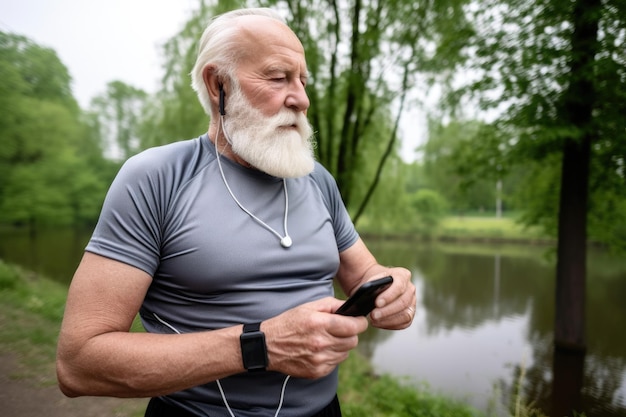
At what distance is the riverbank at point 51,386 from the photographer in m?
3.70

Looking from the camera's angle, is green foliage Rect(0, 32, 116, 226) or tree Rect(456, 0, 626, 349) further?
green foliage Rect(0, 32, 116, 226)

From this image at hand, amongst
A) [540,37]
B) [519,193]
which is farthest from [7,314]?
[519,193]

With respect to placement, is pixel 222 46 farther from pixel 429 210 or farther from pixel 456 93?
pixel 429 210

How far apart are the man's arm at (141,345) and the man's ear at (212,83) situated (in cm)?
65

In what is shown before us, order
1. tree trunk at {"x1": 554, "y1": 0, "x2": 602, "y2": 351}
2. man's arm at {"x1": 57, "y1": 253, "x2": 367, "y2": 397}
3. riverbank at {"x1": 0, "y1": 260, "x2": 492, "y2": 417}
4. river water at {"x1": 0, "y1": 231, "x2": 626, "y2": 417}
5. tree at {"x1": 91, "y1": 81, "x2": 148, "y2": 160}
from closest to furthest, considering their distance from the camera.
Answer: man's arm at {"x1": 57, "y1": 253, "x2": 367, "y2": 397} → riverbank at {"x1": 0, "y1": 260, "x2": 492, "y2": 417} → river water at {"x1": 0, "y1": 231, "x2": 626, "y2": 417} → tree trunk at {"x1": 554, "y1": 0, "x2": 602, "y2": 351} → tree at {"x1": 91, "y1": 81, "x2": 148, "y2": 160}

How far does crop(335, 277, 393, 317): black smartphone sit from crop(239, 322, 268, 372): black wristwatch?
21 cm

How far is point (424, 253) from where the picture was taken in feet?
76.8

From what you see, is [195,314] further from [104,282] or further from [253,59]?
[253,59]

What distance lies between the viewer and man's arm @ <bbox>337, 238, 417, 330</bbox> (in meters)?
1.12

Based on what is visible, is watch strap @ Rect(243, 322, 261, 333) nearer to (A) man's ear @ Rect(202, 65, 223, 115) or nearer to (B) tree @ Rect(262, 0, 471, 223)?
(A) man's ear @ Rect(202, 65, 223, 115)

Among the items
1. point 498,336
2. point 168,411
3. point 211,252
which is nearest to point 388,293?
point 211,252

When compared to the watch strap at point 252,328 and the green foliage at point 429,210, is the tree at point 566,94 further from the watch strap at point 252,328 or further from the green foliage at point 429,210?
the green foliage at point 429,210

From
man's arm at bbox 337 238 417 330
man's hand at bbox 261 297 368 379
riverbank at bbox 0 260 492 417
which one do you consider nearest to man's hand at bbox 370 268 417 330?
man's arm at bbox 337 238 417 330

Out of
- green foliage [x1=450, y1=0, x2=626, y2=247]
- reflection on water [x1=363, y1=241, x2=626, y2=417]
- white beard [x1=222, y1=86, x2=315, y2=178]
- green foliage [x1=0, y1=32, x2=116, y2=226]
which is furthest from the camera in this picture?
green foliage [x1=0, y1=32, x2=116, y2=226]
